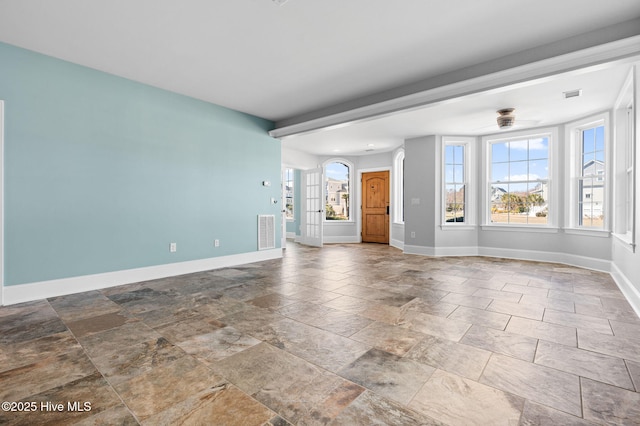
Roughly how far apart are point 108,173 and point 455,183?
630 centimetres

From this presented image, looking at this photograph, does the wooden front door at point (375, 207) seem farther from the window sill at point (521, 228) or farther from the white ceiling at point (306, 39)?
the white ceiling at point (306, 39)

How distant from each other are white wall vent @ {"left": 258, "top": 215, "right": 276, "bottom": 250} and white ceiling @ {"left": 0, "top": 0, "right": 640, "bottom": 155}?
7.54ft

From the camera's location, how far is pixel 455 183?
678cm

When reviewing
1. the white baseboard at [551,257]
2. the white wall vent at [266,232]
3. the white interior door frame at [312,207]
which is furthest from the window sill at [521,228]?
the white wall vent at [266,232]

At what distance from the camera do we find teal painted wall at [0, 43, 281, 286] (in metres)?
3.38

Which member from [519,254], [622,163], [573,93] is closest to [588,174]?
[622,163]

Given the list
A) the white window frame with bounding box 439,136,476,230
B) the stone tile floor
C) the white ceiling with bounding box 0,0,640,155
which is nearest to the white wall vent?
the stone tile floor

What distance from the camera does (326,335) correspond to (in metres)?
2.48

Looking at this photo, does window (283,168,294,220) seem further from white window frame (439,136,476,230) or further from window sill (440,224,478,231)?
window sill (440,224,478,231)

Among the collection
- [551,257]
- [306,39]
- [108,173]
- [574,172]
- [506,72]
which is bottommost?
[551,257]

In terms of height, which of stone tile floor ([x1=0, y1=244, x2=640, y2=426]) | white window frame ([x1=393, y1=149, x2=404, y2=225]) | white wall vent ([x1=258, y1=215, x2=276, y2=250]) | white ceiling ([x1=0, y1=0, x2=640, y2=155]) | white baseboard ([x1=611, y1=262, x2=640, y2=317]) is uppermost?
white ceiling ([x1=0, y1=0, x2=640, y2=155])

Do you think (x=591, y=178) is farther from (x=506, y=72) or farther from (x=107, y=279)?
(x=107, y=279)

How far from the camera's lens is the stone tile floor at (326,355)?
5.14 ft

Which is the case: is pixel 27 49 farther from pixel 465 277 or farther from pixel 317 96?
pixel 465 277
